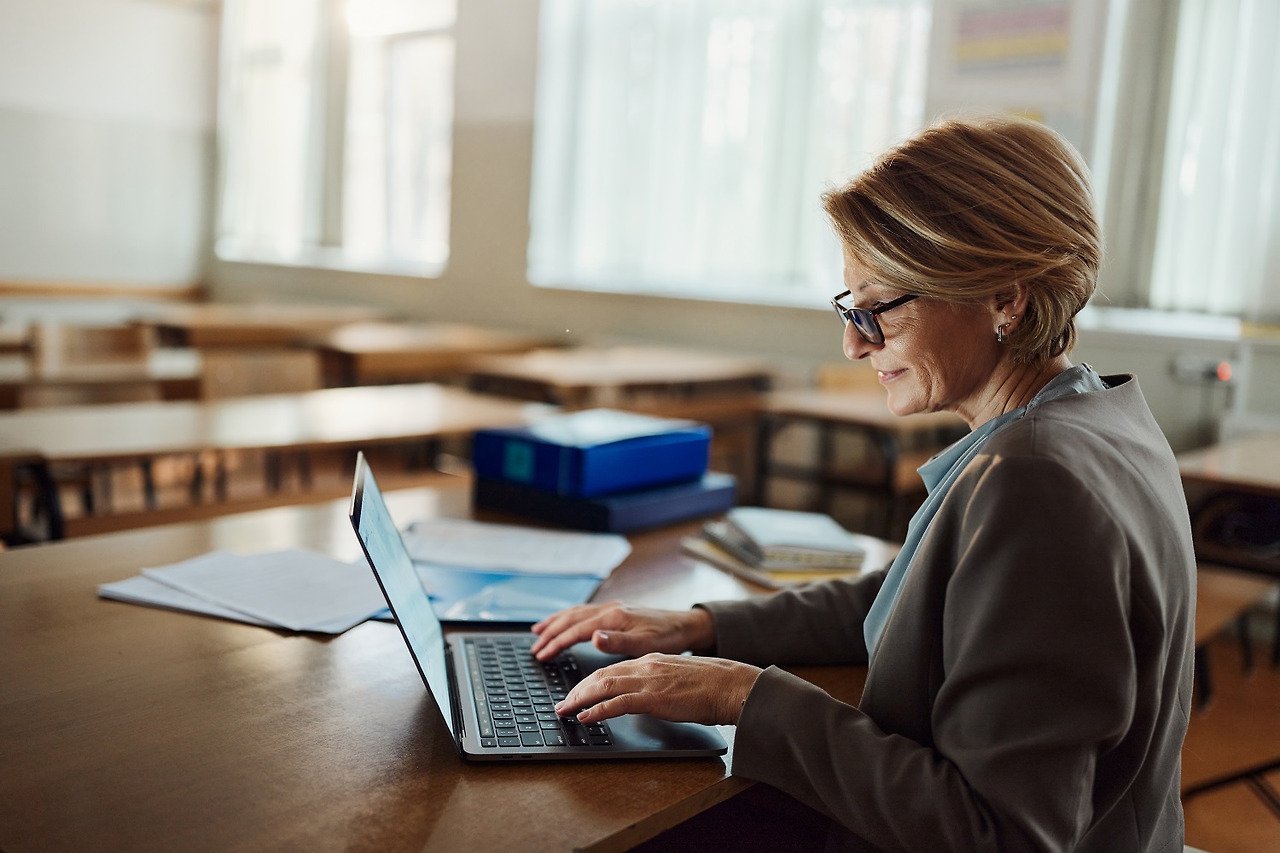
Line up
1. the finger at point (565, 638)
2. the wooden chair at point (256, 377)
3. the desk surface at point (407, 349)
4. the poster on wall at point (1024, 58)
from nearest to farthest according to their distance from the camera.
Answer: the finger at point (565, 638)
the wooden chair at point (256, 377)
the poster on wall at point (1024, 58)
the desk surface at point (407, 349)

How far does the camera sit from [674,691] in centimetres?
106

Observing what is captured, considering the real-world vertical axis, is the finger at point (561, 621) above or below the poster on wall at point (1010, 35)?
below

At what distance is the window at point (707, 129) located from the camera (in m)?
5.34

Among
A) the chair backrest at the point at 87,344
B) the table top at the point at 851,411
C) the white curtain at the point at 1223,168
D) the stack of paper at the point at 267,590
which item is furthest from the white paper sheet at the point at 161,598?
the white curtain at the point at 1223,168

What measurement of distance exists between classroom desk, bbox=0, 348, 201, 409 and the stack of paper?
8.68ft

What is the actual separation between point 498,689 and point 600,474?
0.75 m

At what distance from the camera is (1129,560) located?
88 cm

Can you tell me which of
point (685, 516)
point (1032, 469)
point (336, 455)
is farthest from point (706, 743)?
point (336, 455)

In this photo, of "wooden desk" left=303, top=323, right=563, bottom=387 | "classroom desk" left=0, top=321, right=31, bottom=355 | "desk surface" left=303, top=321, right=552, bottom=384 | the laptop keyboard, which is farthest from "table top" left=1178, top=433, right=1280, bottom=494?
"classroom desk" left=0, top=321, right=31, bottom=355

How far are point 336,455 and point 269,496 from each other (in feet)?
9.69

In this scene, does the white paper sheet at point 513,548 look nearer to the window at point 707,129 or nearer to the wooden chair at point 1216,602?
the wooden chair at point 1216,602

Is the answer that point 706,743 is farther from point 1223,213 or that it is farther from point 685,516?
point 1223,213

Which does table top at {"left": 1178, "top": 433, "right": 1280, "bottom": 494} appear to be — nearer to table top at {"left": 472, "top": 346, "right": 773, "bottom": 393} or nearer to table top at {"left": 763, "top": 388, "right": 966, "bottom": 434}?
table top at {"left": 763, "top": 388, "right": 966, "bottom": 434}

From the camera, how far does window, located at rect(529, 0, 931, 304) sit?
5340 millimetres
